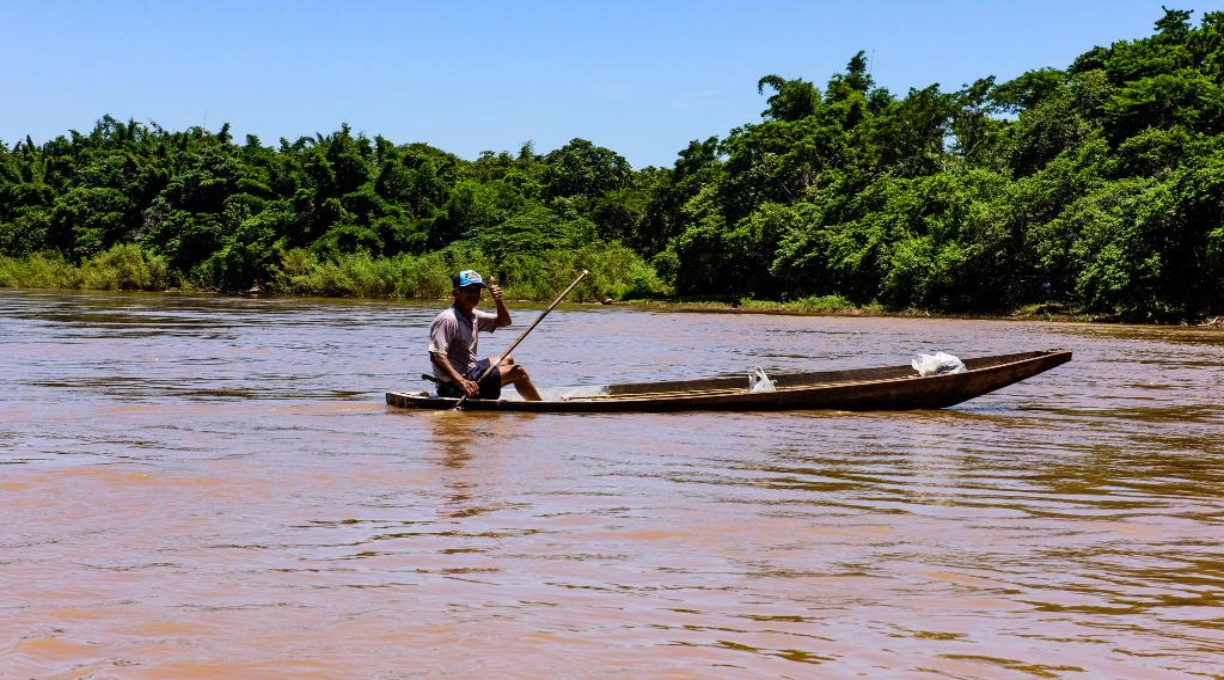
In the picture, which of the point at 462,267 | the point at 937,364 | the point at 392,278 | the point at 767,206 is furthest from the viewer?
the point at 462,267

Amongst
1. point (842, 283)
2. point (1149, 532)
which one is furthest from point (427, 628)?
point (842, 283)

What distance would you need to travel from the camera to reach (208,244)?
5603 cm

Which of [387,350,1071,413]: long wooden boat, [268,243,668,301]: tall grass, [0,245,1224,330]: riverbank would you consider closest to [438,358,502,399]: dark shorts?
[387,350,1071,413]: long wooden boat

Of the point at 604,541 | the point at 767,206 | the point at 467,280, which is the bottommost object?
the point at 604,541

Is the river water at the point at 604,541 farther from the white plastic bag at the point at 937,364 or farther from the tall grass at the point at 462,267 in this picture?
the tall grass at the point at 462,267

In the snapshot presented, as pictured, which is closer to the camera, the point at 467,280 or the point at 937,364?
the point at 467,280

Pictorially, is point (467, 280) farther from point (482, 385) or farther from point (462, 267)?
point (462, 267)

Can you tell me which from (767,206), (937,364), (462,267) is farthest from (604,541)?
(462,267)

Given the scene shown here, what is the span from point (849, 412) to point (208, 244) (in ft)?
166

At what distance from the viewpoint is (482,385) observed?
9.93 meters

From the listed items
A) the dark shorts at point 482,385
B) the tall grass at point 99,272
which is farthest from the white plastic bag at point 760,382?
the tall grass at point 99,272

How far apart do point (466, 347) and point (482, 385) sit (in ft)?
1.11

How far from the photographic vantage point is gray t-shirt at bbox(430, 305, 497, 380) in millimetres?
9727

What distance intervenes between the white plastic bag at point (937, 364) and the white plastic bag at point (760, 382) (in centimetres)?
128
